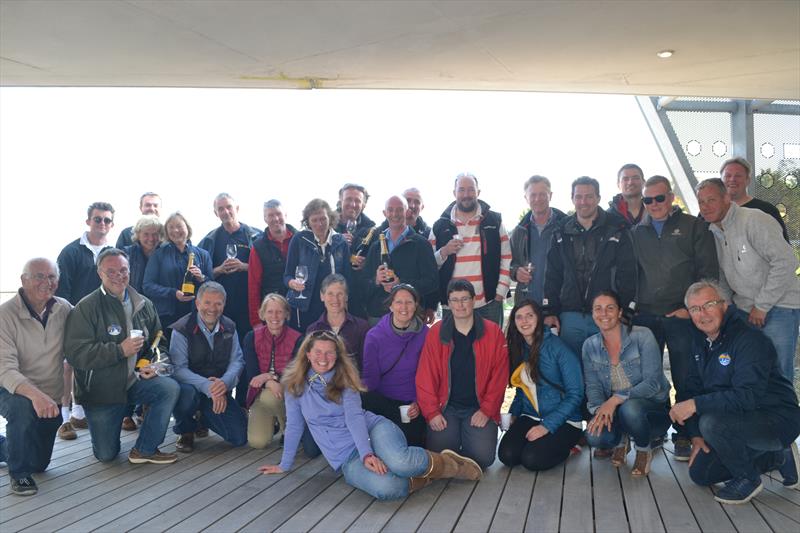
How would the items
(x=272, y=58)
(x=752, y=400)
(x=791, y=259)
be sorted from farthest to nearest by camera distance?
(x=272, y=58)
(x=791, y=259)
(x=752, y=400)

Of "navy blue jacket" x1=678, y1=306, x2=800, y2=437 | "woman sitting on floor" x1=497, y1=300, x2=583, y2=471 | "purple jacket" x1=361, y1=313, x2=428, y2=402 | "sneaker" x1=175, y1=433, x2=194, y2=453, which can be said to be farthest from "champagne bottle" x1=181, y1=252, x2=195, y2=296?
"navy blue jacket" x1=678, y1=306, x2=800, y2=437

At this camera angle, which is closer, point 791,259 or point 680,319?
point 791,259

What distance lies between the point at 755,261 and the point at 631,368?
3.60 ft

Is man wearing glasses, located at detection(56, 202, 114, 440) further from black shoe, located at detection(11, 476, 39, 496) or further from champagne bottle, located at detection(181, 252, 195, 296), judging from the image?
black shoe, located at detection(11, 476, 39, 496)

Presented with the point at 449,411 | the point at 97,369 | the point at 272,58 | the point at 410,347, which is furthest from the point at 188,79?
the point at 449,411

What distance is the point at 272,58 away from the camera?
16.9ft

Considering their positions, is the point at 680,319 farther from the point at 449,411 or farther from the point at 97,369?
the point at 97,369

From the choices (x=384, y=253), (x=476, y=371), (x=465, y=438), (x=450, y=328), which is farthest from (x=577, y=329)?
(x=384, y=253)

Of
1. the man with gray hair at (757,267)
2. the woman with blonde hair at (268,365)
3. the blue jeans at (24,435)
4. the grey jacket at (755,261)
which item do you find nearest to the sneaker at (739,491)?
the man with gray hair at (757,267)

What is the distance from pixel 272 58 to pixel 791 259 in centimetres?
404

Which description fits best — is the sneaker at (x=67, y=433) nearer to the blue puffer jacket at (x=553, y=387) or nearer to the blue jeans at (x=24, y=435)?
the blue jeans at (x=24, y=435)

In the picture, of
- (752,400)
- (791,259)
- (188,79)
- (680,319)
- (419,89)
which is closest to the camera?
(752,400)

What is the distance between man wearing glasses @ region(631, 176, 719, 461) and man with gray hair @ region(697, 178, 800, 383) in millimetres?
119

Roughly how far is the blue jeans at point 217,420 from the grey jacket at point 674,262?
3.20 m
